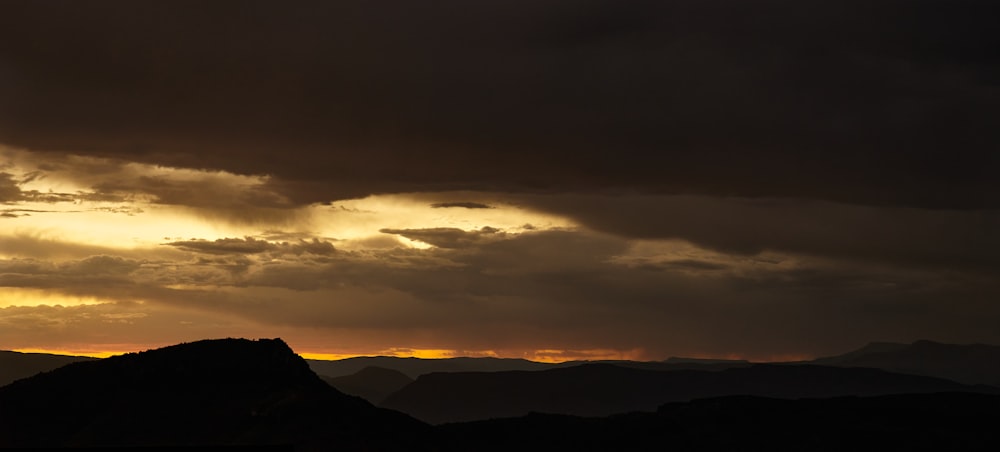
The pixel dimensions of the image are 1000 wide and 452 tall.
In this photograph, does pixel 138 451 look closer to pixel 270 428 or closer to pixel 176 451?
pixel 176 451

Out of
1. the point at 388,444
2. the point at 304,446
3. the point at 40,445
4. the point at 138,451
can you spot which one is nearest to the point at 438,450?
the point at 388,444

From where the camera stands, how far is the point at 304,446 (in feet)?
613

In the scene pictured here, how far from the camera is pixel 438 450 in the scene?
198 m

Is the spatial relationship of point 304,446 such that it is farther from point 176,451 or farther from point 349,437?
point 176,451

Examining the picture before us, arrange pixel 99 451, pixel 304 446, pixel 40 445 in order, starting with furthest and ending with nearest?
pixel 40 445 → pixel 304 446 → pixel 99 451

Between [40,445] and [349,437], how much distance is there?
183 feet

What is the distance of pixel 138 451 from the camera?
202 ft

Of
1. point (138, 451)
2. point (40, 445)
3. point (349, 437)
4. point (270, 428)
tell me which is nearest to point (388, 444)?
point (349, 437)

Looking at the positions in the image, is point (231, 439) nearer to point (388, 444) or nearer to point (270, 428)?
point (270, 428)

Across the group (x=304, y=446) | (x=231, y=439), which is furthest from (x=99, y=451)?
(x=231, y=439)

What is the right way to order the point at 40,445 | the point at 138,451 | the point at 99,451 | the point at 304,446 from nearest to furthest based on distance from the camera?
the point at 99,451 → the point at 138,451 → the point at 304,446 → the point at 40,445

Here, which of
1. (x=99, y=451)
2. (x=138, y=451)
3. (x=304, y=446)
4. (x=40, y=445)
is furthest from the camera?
(x=40, y=445)

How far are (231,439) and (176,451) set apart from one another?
14326 cm

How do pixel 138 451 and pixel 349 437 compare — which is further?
pixel 349 437
